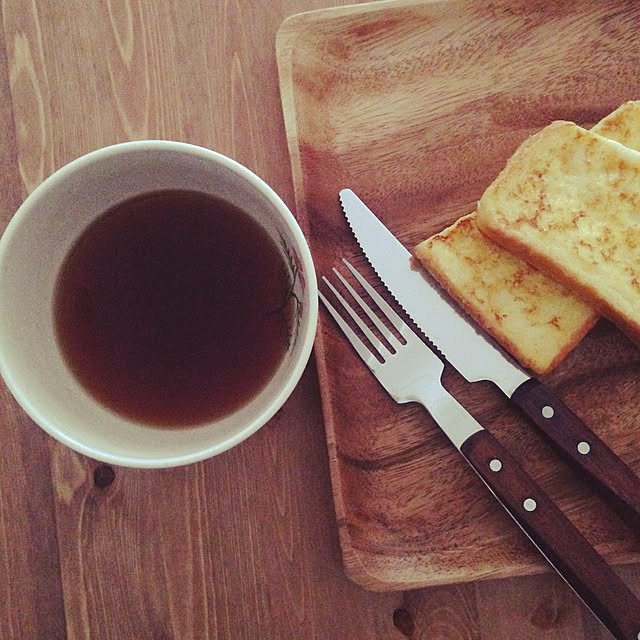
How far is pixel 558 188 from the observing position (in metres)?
0.98

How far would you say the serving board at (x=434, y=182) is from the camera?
3.10 ft

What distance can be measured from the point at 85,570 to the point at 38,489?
0.13 metres

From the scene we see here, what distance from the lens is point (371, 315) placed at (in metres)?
0.97

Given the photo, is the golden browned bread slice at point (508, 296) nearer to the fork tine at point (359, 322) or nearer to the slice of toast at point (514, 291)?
the slice of toast at point (514, 291)

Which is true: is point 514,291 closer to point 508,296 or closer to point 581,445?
point 508,296

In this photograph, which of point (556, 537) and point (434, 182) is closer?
point (556, 537)

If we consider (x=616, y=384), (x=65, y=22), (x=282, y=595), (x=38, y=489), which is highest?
(x=65, y=22)

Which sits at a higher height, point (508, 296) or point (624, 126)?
point (624, 126)

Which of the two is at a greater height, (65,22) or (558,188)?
(65,22)

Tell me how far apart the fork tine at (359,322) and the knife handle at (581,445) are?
0.63ft

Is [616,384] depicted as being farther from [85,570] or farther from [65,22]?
[65,22]

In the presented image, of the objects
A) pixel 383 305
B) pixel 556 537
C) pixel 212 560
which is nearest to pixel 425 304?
pixel 383 305

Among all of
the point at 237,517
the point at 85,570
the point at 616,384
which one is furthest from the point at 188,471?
the point at 616,384

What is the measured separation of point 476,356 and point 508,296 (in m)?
0.10
